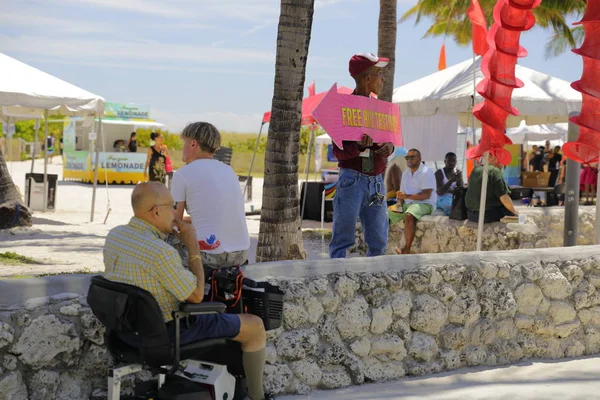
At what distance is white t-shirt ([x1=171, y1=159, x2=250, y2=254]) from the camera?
4.54 m

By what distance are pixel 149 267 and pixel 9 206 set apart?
9014 mm

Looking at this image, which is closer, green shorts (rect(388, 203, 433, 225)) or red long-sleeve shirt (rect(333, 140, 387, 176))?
red long-sleeve shirt (rect(333, 140, 387, 176))

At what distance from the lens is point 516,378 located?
5500 mm

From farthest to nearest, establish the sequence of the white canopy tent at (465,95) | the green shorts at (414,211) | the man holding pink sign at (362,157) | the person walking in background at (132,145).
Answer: the person walking in background at (132,145) < the white canopy tent at (465,95) < the green shorts at (414,211) < the man holding pink sign at (362,157)

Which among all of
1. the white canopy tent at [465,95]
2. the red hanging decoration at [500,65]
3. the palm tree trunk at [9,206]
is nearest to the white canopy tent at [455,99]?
the white canopy tent at [465,95]

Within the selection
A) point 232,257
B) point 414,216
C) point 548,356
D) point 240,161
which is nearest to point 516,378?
point 548,356

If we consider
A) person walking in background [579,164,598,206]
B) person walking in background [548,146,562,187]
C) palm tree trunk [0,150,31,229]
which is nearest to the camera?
palm tree trunk [0,150,31,229]

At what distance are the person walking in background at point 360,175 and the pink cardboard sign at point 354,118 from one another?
0.29ft

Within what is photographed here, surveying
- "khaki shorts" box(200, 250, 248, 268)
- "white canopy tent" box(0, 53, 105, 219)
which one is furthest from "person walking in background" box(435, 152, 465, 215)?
"khaki shorts" box(200, 250, 248, 268)

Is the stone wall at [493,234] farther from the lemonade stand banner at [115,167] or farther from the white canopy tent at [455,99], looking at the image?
the lemonade stand banner at [115,167]

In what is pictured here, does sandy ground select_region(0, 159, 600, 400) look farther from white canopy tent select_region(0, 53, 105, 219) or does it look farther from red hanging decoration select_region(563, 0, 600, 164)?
red hanging decoration select_region(563, 0, 600, 164)

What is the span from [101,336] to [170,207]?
2.63 ft

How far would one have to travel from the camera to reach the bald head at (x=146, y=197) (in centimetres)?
396

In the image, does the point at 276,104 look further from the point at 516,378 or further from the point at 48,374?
the point at 48,374
